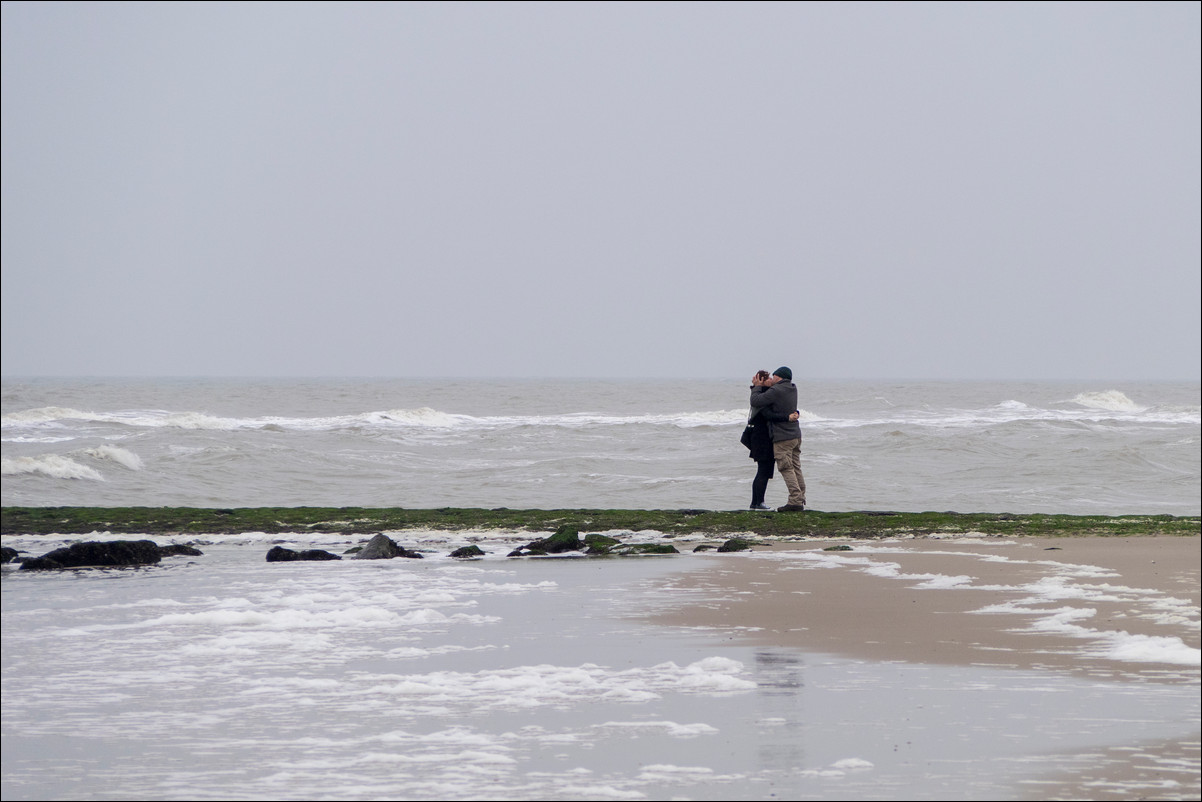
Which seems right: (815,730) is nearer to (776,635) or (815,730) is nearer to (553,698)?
(553,698)

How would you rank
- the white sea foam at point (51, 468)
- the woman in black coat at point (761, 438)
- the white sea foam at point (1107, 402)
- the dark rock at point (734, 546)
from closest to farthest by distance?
the dark rock at point (734, 546), the woman in black coat at point (761, 438), the white sea foam at point (51, 468), the white sea foam at point (1107, 402)

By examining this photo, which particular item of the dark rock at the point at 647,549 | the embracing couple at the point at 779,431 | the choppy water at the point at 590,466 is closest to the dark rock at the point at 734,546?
the dark rock at the point at 647,549

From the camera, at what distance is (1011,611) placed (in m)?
6.90

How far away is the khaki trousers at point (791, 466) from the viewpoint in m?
13.7

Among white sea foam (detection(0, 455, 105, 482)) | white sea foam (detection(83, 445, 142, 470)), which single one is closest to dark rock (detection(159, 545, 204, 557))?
white sea foam (detection(0, 455, 105, 482))

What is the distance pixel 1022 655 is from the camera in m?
5.69

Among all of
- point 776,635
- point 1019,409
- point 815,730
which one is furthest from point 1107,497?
point 1019,409

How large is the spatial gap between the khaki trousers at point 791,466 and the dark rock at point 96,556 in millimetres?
7196

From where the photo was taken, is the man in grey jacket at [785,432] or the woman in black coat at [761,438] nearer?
the man in grey jacket at [785,432]

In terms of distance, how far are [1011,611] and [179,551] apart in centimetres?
737

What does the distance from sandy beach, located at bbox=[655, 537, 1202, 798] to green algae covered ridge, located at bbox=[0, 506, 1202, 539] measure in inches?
44.3

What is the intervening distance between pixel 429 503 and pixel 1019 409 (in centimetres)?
4569

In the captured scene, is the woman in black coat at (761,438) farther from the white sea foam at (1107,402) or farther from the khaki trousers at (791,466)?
the white sea foam at (1107,402)

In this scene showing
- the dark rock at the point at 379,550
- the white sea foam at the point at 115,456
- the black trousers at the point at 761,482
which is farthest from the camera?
the white sea foam at the point at 115,456
